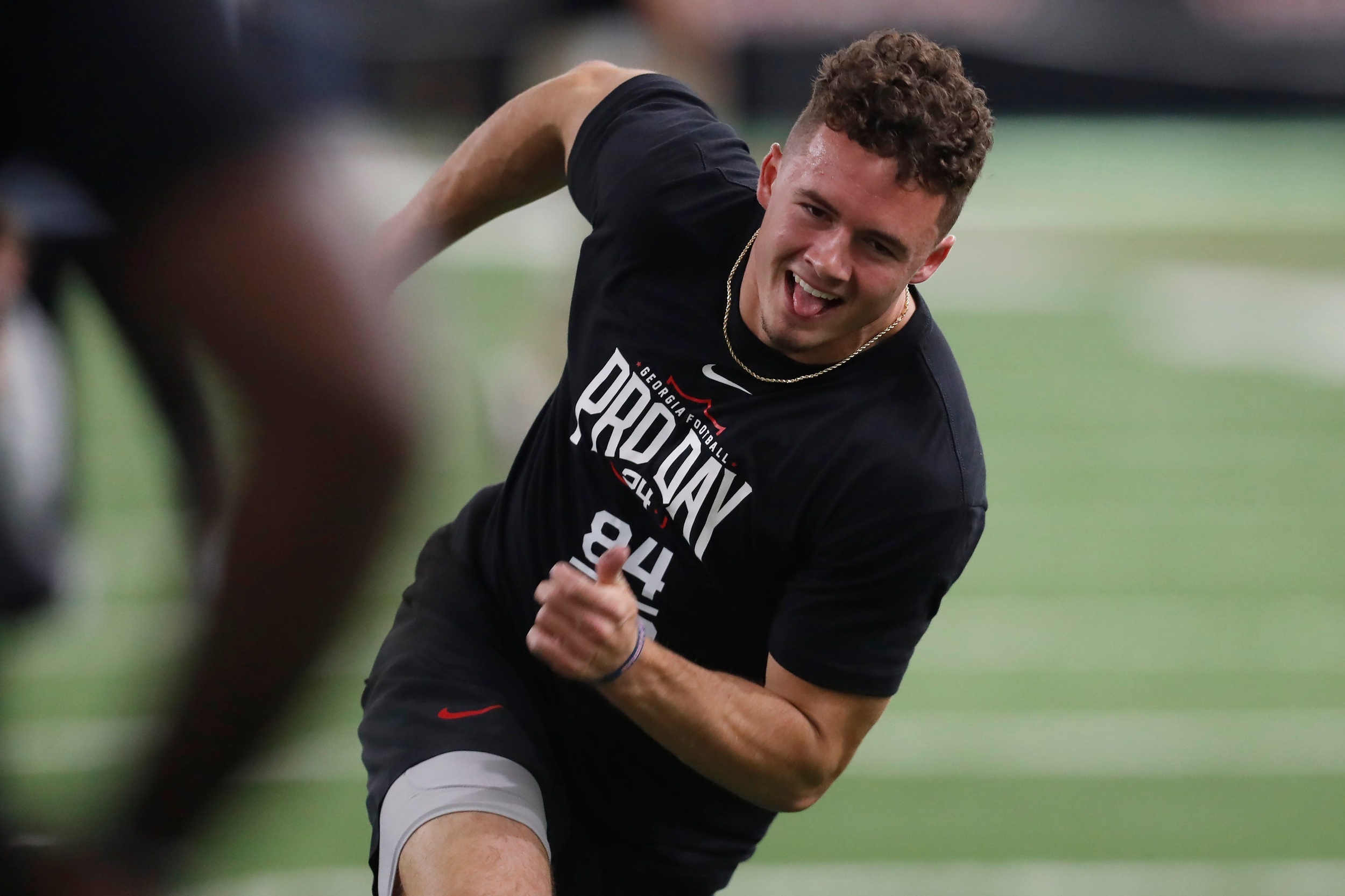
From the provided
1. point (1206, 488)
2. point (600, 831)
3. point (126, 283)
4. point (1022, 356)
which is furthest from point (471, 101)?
point (126, 283)

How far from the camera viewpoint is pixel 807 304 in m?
2.60

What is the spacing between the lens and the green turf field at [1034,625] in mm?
4125

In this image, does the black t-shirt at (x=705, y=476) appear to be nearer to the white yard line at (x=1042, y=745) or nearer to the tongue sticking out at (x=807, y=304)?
the tongue sticking out at (x=807, y=304)

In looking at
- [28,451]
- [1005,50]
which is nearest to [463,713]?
[28,451]

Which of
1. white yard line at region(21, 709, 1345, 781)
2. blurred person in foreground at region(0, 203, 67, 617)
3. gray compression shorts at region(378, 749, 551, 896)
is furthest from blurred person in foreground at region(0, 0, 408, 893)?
blurred person in foreground at region(0, 203, 67, 617)

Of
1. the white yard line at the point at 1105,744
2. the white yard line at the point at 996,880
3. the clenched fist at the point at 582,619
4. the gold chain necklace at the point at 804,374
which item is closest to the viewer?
the clenched fist at the point at 582,619

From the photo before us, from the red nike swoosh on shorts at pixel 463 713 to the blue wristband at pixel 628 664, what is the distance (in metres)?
0.60

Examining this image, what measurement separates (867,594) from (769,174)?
30.0 inches

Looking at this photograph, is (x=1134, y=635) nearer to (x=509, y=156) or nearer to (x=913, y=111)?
(x=509, y=156)

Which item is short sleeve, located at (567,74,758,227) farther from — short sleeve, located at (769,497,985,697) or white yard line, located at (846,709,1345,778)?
white yard line, located at (846,709,1345,778)

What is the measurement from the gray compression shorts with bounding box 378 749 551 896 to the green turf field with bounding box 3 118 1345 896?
33 centimetres

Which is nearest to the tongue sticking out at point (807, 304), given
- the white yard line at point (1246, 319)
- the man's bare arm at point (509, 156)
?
the man's bare arm at point (509, 156)

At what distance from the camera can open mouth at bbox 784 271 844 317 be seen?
2.57 m

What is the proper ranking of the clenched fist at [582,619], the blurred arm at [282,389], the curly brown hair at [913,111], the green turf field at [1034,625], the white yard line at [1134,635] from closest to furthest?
the blurred arm at [282,389] → the clenched fist at [582,619] → the curly brown hair at [913,111] → the green turf field at [1034,625] → the white yard line at [1134,635]
